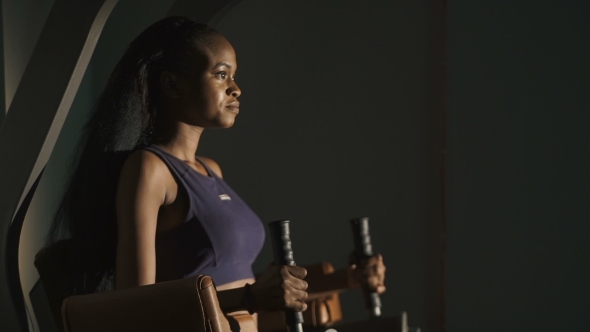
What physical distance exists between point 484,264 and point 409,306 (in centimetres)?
39

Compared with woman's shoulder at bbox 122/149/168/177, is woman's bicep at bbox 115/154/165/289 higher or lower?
lower

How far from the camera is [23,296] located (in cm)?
266

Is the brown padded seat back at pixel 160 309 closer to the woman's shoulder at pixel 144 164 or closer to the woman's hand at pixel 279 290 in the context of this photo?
the woman's hand at pixel 279 290

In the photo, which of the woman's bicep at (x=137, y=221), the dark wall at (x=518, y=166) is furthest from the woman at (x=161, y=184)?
the dark wall at (x=518, y=166)

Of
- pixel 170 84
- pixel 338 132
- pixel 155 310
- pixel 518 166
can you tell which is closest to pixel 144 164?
pixel 170 84

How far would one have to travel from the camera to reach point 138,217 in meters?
1.76

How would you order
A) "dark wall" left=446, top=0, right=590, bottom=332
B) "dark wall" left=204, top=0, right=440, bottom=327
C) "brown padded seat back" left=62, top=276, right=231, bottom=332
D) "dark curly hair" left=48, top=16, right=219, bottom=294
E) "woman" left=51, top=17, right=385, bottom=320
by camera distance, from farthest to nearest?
1. "dark wall" left=204, top=0, right=440, bottom=327
2. "dark wall" left=446, top=0, right=590, bottom=332
3. "dark curly hair" left=48, top=16, right=219, bottom=294
4. "woman" left=51, top=17, right=385, bottom=320
5. "brown padded seat back" left=62, top=276, right=231, bottom=332

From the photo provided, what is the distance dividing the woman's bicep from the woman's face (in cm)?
23

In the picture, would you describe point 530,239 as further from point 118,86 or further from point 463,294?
point 118,86

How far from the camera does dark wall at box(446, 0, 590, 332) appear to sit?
2.97m

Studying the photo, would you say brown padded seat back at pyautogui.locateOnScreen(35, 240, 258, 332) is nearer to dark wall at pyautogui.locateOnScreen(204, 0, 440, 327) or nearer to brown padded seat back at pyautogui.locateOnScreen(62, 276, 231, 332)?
brown padded seat back at pyautogui.locateOnScreen(62, 276, 231, 332)

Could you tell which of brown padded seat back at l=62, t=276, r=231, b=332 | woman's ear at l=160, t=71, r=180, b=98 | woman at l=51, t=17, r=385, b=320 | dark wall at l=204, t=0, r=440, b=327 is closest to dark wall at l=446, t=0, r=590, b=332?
dark wall at l=204, t=0, r=440, b=327

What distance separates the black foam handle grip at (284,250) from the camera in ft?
5.49

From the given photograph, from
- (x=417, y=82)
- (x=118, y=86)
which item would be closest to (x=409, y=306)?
(x=417, y=82)
